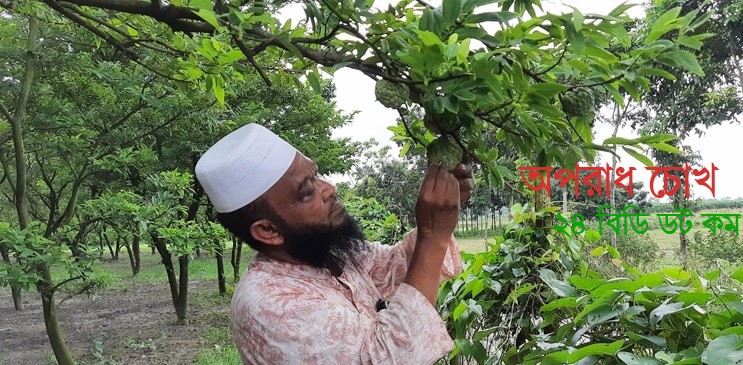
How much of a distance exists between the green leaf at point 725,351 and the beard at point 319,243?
2.33 ft

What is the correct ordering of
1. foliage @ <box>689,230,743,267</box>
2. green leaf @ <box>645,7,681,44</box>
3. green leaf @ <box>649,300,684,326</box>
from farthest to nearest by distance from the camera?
foliage @ <box>689,230,743,267</box>, green leaf @ <box>649,300,684,326</box>, green leaf @ <box>645,7,681,44</box>

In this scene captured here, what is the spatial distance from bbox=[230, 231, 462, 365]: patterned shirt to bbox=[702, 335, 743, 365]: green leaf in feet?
1.37

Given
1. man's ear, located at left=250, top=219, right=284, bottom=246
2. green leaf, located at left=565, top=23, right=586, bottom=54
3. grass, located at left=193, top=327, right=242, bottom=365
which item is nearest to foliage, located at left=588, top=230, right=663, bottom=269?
grass, located at left=193, top=327, right=242, bottom=365

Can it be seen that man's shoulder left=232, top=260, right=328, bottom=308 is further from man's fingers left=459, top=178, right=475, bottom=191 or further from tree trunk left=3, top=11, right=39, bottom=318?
tree trunk left=3, top=11, right=39, bottom=318

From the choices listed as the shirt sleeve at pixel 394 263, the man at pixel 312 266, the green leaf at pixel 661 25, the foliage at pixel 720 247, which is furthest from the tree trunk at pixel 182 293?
the green leaf at pixel 661 25

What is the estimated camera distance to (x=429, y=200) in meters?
1.06

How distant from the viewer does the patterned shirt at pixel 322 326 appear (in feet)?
3.21

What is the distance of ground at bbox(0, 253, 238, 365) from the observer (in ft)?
21.9

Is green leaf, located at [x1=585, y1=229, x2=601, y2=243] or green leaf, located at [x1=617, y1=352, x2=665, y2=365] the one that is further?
green leaf, located at [x1=585, y1=229, x2=601, y2=243]

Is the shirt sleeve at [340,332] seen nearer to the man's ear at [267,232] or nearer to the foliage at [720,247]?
the man's ear at [267,232]

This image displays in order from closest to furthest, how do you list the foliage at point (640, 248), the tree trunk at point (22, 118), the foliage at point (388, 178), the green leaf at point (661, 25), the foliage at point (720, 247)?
the green leaf at point (661, 25), the tree trunk at point (22, 118), the foliage at point (720, 247), the foliage at point (640, 248), the foliage at point (388, 178)

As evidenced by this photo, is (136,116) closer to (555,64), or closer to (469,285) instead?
(469,285)

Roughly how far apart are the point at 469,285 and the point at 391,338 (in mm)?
990

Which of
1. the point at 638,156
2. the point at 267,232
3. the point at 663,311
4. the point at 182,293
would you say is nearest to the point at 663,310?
the point at 663,311
